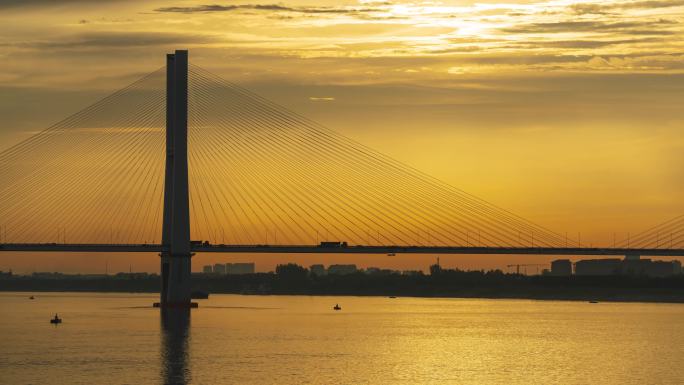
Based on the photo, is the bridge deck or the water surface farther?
the bridge deck

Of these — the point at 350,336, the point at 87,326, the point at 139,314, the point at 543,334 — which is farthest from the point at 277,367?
the point at 139,314

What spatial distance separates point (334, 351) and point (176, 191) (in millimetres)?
28876

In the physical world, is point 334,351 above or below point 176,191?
below

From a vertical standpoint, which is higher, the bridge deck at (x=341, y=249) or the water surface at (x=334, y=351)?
the bridge deck at (x=341, y=249)

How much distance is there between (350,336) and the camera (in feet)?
281

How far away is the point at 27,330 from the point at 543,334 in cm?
3705

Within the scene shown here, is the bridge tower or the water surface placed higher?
the bridge tower

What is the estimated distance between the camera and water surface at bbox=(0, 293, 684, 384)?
5712 centimetres

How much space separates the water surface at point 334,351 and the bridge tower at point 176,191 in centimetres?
290

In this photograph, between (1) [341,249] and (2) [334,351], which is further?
(1) [341,249]

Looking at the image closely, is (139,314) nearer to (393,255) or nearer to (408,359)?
(393,255)

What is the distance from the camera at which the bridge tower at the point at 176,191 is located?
96375 mm

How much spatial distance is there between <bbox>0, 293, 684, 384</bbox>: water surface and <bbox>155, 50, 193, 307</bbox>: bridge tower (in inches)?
114

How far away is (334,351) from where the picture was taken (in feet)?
233
